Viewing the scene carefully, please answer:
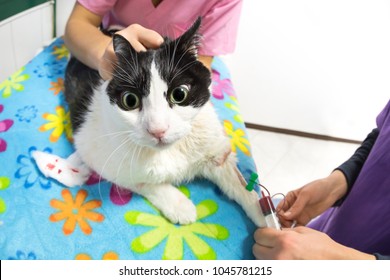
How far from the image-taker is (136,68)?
25.5 inches

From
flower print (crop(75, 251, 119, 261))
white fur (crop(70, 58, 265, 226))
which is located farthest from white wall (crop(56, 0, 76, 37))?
flower print (crop(75, 251, 119, 261))

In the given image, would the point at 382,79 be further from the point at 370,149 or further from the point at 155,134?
the point at 155,134

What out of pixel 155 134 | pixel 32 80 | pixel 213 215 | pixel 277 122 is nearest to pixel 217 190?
pixel 213 215

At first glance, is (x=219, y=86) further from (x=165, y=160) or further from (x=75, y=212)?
(x=75, y=212)

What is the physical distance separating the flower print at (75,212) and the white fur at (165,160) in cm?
9

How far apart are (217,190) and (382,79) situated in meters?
1.19

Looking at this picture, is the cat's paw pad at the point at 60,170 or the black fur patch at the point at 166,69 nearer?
the black fur patch at the point at 166,69

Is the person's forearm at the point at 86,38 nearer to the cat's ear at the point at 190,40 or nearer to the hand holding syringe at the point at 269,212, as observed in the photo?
the cat's ear at the point at 190,40

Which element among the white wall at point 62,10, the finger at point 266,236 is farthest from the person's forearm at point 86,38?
the white wall at point 62,10

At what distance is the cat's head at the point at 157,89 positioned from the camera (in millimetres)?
629

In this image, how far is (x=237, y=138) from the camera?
42.4 inches

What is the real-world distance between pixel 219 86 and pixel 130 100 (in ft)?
2.23

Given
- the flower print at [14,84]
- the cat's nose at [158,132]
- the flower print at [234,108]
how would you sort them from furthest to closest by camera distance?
the flower print at [234,108], the flower print at [14,84], the cat's nose at [158,132]

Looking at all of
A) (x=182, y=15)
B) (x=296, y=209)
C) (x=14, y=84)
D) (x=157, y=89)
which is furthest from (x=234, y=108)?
(x=14, y=84)
